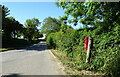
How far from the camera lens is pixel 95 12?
23.7 ft

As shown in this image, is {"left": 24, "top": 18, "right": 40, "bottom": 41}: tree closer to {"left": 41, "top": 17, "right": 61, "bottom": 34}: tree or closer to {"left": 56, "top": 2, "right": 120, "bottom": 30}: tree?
{"left": 41, "top": 17, "right": 61, "bottom": 34}: tree

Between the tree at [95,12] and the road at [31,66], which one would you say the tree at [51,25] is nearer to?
the road at [31,66]

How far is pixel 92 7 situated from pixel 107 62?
251 cm

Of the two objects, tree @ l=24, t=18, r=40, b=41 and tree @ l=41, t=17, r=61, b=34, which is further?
tree @ l=24, t=18, r=40, b=41

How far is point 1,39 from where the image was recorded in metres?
30.1

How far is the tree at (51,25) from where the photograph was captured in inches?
1868

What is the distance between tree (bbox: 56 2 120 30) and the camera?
622cm

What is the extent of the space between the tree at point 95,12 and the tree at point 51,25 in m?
38.5

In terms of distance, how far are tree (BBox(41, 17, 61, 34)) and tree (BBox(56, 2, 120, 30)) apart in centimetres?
3845

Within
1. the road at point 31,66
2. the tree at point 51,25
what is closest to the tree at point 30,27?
the tree at point 51,25

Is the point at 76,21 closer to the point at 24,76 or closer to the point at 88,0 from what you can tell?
the point at 88,0

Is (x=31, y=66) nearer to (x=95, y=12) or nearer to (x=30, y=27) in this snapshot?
(x=95, y=12)

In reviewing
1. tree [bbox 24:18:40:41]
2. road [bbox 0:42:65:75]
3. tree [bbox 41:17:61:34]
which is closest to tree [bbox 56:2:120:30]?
road [bbox 0:42:65:75]

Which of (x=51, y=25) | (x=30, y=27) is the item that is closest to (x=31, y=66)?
(x=51, y=25)
